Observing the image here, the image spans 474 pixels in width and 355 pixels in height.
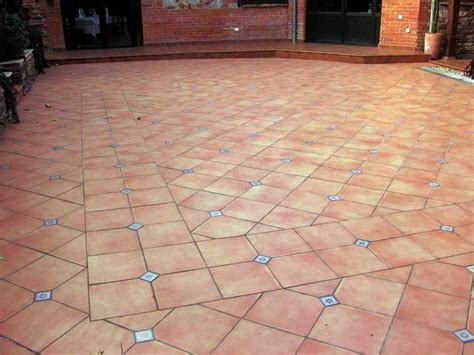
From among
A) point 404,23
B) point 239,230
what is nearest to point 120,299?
point 239,230

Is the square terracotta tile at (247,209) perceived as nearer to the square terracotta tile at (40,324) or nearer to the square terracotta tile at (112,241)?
the square terracotta tile at (112,241)

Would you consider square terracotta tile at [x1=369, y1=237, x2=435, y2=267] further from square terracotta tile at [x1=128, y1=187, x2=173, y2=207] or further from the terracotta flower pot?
the terracotta flower pot

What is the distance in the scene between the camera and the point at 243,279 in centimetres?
285

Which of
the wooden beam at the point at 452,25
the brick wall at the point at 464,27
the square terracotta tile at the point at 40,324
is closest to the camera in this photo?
the square terracotta tile at the point at 40,324

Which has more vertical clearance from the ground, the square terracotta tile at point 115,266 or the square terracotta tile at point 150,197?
the square terracotta tile at point 150,197

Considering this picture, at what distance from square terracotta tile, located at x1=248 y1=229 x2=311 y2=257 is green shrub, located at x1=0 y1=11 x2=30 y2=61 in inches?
245

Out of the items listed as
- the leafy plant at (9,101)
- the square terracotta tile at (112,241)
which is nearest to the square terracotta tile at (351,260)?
the square terracotta tile at (112,241)

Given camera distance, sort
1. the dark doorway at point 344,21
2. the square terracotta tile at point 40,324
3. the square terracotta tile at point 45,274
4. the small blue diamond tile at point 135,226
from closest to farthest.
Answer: the square terracotta tile at point 40,324 < the square terracotta tile at point 45,274 < the small blue diamond tile at point 135,226 < the dark doorway at point 344,21

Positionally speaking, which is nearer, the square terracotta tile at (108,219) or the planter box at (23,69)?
the square terracotta tile at (108,219)

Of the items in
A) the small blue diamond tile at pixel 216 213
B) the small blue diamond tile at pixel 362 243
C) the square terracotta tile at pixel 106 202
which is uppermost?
the square terracotta tile at pixel 106 202

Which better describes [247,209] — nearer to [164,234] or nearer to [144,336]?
[164,234]

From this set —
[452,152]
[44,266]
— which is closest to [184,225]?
[44,266]

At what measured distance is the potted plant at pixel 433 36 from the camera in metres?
10.3

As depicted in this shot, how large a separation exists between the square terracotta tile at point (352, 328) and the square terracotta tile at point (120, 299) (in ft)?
3.00
